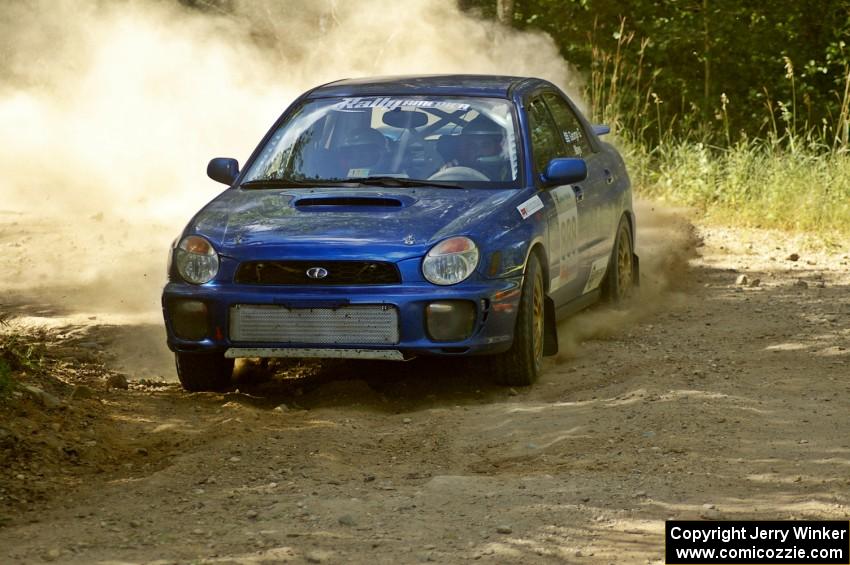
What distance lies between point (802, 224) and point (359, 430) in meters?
7.53

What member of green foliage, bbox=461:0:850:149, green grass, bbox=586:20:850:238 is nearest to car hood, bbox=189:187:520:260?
green grass, bbox=586:20:850:238

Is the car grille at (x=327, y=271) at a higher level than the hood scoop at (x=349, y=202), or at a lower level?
lower

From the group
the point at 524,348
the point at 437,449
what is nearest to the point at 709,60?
the point at 524,348

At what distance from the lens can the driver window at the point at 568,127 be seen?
9664 mm

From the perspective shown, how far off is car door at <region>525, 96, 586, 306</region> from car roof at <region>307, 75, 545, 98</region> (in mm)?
216

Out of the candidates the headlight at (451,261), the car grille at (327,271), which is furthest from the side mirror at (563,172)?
the car grille at (327,271)

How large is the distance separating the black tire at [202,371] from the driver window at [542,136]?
79.6 inches

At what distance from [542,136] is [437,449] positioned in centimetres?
274

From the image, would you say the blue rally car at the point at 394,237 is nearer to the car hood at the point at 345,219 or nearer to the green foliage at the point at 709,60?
the car hood at the point at 345,219

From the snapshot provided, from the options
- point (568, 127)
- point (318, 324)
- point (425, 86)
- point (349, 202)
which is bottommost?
point (318, 324)

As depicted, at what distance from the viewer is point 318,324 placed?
7.61m

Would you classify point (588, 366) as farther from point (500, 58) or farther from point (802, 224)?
point (500, 58)

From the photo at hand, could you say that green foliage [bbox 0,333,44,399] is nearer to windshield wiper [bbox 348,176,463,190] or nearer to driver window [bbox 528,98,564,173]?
windshield wiper [bbox 348,176,463,190]

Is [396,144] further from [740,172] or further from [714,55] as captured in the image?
[714,55]
